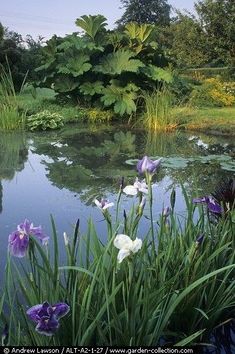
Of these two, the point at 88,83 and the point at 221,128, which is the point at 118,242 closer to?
the point at 221,128

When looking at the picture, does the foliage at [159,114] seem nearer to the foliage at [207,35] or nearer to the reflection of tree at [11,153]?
the reflection of tree at [11,153]

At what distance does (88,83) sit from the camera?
11445 mm

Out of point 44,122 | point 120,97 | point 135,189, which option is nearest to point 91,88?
point 120,97

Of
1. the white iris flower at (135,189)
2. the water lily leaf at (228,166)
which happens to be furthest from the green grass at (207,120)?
the white iris flower at (135,189)

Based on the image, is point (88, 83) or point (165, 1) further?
point (165, 1)

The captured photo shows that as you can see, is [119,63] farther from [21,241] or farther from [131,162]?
[21,241]

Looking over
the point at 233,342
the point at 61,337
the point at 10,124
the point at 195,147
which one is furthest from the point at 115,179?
the point at 10,124

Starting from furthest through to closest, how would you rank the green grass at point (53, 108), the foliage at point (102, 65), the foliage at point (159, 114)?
the foliage at point (102, 65), the green grass at point (53, 108), the foliage at point (159, 114)

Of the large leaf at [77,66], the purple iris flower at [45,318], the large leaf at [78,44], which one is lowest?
the purple iris flower at [45,318]

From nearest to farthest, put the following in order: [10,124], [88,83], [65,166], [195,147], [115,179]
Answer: [115,179], [65,166], [195,147], [10,124], [88,83]

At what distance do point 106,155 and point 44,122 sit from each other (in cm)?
292

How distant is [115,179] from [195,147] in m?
2.62

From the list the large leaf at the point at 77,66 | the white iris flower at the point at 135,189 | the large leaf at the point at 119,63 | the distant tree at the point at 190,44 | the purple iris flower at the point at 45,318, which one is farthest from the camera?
the distant tree at the point at 190,44

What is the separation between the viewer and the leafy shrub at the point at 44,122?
936 centimetres
